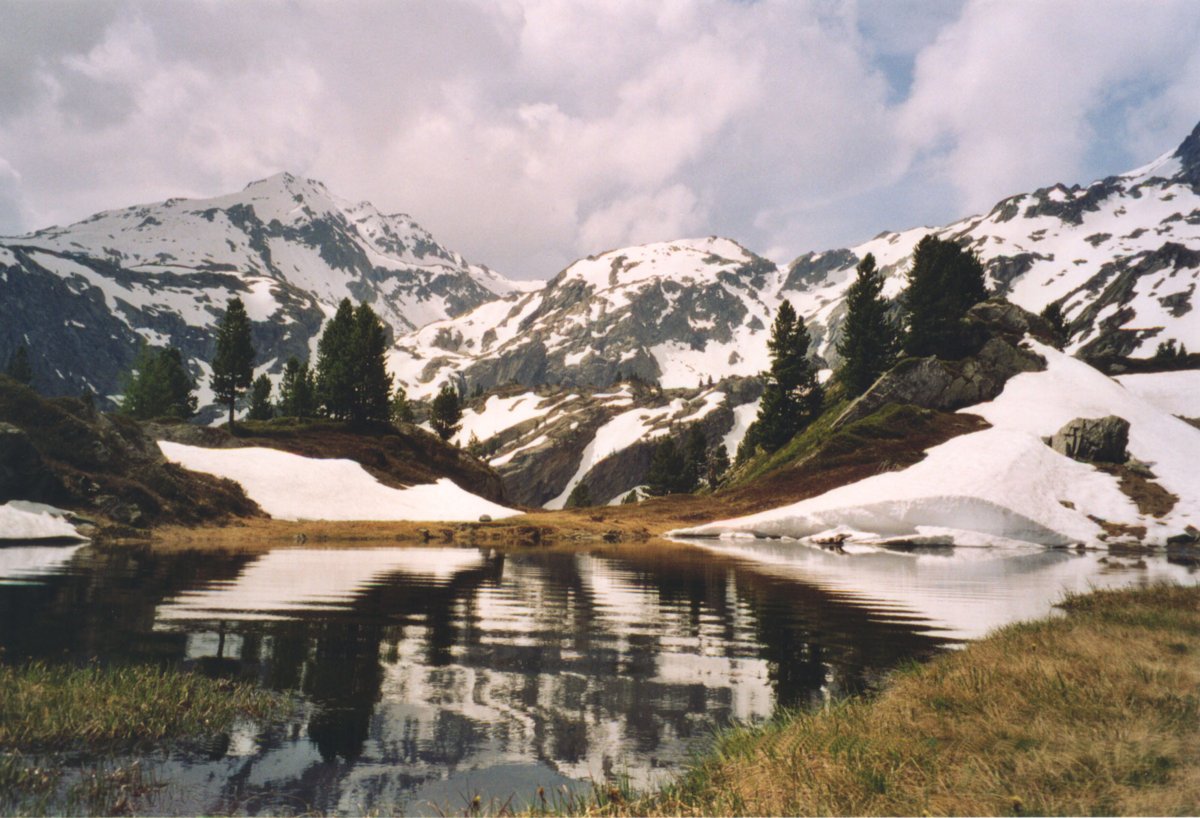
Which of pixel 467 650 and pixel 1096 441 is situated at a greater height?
pixel 1096 441

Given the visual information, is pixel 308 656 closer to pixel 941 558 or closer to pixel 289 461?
pixel 941 558

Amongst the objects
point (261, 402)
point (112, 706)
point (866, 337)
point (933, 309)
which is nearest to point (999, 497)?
point (866, 337)

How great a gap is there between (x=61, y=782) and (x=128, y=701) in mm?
2221

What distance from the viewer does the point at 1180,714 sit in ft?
22.7

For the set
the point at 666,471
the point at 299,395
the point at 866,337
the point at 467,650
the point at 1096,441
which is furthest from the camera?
the point at 666,471

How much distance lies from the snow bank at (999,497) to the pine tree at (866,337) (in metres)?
22.7

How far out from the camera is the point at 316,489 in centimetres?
5931

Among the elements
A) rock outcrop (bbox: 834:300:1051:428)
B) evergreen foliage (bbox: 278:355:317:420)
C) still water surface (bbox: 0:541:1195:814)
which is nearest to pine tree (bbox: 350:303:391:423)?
evergreen foliage (bbox: 278:355:317:420)

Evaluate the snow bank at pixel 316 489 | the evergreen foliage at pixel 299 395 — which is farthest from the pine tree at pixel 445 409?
the snow bank at pixel 316 489

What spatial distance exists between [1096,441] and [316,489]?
239 ft

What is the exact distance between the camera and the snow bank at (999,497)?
52.9m

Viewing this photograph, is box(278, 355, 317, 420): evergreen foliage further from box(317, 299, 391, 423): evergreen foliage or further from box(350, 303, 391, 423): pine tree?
box(350, 303, 391, 423): pine tree

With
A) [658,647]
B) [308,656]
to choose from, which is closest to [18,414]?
[308,656]

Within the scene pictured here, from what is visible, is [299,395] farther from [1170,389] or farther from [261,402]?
[1170,389]
